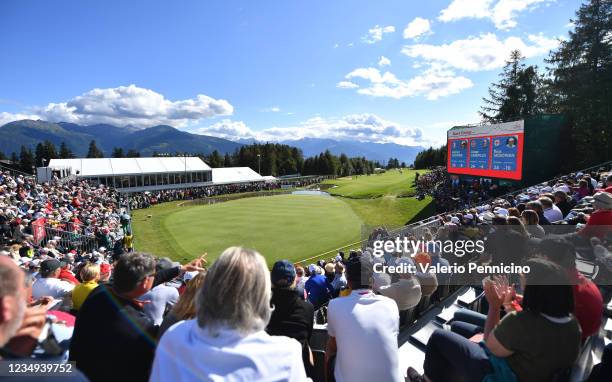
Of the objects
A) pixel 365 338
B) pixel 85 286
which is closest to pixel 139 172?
pixel 85 286

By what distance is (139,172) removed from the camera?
44.3m

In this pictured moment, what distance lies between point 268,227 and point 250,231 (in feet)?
4.83

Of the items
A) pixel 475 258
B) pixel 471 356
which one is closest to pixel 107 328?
pixel 471 356

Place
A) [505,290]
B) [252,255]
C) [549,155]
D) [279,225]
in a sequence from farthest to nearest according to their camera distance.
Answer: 1. [279,225]
2. [549,155]
3. [505,290]
4. [252,255]

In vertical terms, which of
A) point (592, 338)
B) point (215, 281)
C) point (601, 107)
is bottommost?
point (592, 338)

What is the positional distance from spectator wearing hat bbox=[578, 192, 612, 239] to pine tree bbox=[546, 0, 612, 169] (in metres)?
21.6

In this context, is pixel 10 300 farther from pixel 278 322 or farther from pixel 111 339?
pixel 278 322

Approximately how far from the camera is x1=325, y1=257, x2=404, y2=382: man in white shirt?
105 inches

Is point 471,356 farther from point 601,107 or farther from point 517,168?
point 601,107

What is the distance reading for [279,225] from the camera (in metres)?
22.0

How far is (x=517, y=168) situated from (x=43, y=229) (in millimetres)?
24163

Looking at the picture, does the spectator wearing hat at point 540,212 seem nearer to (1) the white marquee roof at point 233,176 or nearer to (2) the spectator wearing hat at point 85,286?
(2) the spectator wearing hat at point 85,286

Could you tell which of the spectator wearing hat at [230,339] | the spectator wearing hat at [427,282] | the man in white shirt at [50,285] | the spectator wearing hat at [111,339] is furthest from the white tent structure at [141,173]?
the spectator wearing hat at [230,339]

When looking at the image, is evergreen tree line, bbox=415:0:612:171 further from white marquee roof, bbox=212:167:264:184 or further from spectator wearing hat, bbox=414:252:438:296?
white marquee roof, bbox=212:167:264:184
